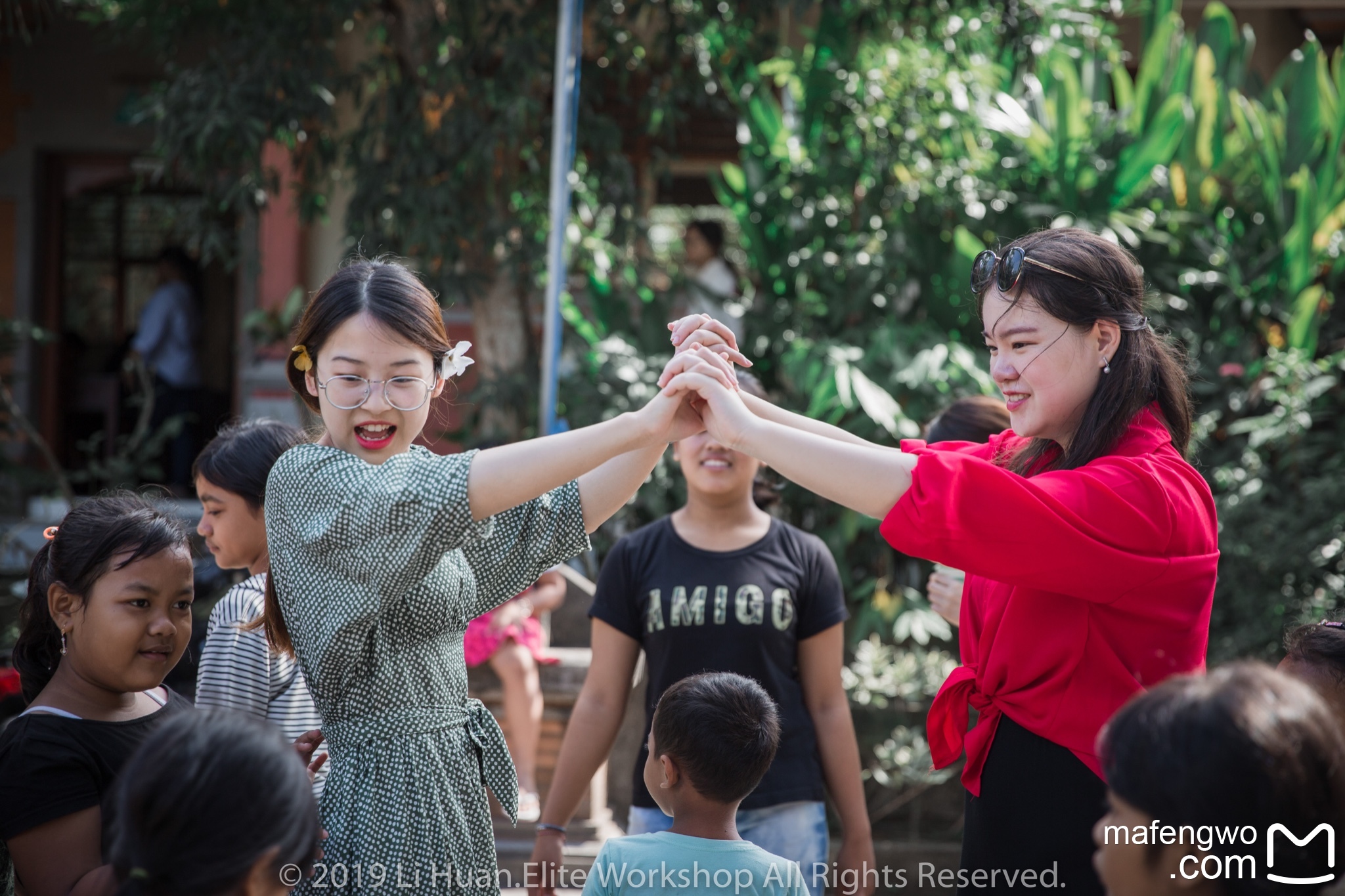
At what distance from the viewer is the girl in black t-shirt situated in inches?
109

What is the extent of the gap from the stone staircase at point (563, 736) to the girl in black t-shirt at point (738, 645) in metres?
1.06

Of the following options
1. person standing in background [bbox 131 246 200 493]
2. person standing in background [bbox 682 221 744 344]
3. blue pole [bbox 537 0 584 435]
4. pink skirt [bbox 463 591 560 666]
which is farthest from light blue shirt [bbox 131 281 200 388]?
pink skirt [bbox 463 591 560 666]

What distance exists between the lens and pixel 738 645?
2811 millimetres

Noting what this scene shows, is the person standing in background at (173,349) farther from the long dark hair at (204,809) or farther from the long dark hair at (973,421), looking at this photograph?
the long dark hair at (204,809)

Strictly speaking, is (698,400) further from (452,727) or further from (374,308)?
(452,727)

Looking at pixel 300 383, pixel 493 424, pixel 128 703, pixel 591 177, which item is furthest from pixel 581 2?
pixel 128 703

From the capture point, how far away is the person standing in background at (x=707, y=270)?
5.89 metres

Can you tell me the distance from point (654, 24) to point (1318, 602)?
4355 mm

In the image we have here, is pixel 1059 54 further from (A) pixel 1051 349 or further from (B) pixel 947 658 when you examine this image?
(A) pixel 1051 349

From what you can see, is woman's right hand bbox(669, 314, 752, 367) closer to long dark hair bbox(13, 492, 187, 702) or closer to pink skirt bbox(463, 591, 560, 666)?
long dark hair bbox(13, 492, 187, 702)

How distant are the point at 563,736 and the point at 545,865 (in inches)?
61.1

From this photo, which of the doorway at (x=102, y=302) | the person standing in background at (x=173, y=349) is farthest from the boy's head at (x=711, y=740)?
the doorway at (x=102, y=302)

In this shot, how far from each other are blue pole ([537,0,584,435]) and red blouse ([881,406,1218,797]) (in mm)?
3146

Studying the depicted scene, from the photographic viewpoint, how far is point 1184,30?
8.08 meters
